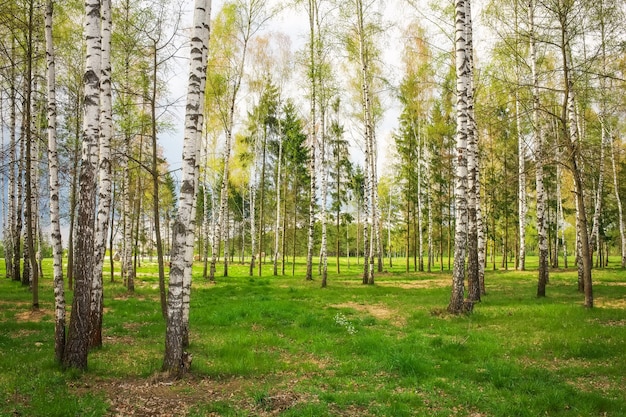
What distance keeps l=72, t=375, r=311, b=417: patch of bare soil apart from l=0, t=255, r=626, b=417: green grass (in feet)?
0.10

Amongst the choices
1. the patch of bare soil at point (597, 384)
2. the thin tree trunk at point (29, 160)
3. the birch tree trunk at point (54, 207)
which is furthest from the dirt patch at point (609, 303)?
the thin tree trunk at point (29, 160)

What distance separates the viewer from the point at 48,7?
332 inches

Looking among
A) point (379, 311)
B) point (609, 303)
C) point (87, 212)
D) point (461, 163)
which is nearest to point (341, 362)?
point (87, 212)

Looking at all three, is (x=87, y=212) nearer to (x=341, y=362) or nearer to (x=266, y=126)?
(x=341, y=362)

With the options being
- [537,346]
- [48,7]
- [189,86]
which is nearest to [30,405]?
[189,86]

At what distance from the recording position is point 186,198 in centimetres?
685

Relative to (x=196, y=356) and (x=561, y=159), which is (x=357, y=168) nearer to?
(x=561, y=159)

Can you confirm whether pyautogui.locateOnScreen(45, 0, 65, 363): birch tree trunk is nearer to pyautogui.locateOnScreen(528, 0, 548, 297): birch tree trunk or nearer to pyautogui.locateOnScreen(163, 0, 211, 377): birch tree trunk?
pyautogui.locateOnScreen(163, 0, 211, 377): birch tree trunk

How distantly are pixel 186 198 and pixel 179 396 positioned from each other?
3233mm

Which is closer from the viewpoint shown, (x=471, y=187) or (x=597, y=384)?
(x=597, y=384)

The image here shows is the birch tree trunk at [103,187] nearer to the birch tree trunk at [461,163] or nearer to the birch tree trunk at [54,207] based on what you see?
the birch tree trunk at [54,207]

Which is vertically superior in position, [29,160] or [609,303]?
[29,160]

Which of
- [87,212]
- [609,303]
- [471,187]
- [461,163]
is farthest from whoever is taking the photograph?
[471,187]

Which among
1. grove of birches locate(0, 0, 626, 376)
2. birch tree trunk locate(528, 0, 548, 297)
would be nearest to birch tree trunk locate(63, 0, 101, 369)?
grove of birches locate(0, 0, 626, 376)
